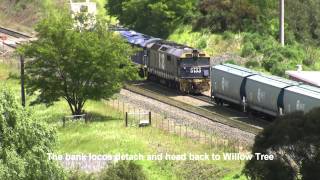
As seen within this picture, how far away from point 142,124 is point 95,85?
18.4 ft

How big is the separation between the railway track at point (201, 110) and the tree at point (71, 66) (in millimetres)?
4643

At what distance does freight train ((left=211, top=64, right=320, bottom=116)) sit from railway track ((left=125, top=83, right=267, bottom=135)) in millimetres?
1510

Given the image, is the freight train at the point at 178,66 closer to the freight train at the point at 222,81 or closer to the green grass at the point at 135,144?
the freight train at the point at 222,81

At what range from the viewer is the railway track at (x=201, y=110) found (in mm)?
46791

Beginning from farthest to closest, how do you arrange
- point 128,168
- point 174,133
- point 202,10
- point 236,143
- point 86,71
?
point 202,10 < point 86,71 < point 174,133 < point 236,143 < point 128,168

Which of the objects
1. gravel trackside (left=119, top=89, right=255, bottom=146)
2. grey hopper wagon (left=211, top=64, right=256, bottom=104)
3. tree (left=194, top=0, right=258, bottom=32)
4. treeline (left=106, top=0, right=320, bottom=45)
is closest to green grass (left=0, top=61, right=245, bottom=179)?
gravel trackside (left=119, top=89, right=255, bottom=146)

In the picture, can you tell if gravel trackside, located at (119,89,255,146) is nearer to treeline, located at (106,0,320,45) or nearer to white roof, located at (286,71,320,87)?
white roof, located at (286,71,320,87)

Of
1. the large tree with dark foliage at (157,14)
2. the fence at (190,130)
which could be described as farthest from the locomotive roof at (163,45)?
the large tree with dark foliage at (157,14)

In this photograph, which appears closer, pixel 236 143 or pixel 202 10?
pixel 236 143

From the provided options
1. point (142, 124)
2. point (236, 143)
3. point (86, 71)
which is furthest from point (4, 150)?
point (86, 71)

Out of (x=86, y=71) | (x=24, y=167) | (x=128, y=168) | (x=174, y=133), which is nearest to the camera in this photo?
(x=24, y=167)

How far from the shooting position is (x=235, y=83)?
53.4 m

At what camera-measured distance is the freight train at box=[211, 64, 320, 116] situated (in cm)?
4544

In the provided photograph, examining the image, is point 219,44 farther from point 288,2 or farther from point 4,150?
point 4,150
